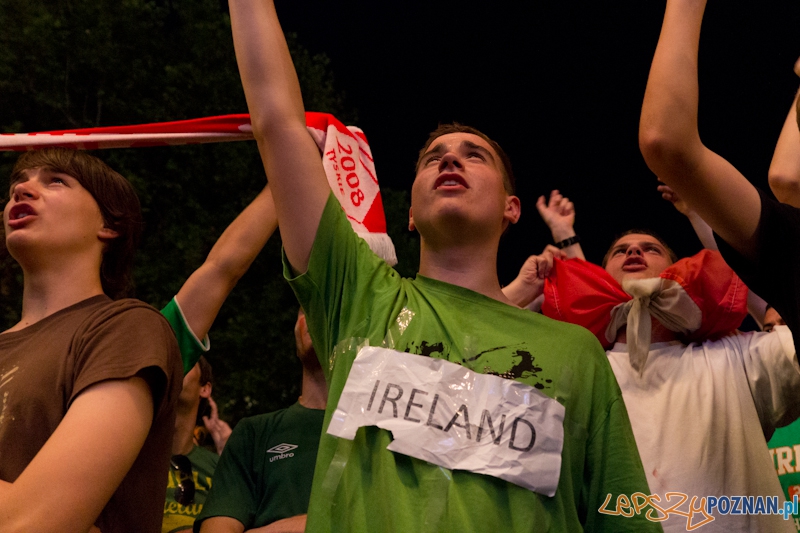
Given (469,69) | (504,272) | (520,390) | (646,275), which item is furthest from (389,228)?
(520,390)

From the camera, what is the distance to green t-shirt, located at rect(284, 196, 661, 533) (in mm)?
1792

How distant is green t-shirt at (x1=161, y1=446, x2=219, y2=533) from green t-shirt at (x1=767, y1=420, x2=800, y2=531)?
239 cm

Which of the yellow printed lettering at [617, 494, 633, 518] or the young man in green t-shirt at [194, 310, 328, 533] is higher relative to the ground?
the yellow printed lettering at [617, 494, 633, 518]

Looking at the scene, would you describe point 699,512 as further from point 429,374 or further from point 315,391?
point 315,391

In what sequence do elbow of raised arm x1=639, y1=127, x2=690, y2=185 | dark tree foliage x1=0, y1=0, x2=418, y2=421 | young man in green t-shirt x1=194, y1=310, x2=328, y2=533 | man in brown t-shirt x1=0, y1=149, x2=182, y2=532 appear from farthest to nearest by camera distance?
dark tree foliage x1=0, y1=0, x2=418, y2=421
young man in green t-shirt x1=194, y1=310, x2=328, y2=533
elbow of raised arm x1=639, y1=127, x2=690, y2=185
man in brown t-shirt x1=0, y1=149, x2=182, y2=532

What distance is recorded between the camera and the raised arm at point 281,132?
6.71 feet

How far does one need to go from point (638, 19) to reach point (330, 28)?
497 cm

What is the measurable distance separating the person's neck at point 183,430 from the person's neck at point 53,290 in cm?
165

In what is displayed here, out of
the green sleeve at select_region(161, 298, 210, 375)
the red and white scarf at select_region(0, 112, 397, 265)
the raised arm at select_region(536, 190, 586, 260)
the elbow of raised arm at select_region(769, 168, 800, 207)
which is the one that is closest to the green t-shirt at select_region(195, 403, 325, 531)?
the green sleeve at select_region(161, 298, 210, 375)

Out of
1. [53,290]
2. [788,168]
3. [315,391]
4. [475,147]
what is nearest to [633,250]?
[788,168]

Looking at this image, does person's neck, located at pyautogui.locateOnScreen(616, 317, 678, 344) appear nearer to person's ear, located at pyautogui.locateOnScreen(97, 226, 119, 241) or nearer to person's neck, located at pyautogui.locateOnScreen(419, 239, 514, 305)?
person's neck, located at pyautogui.locateOnScreen(419, 239, 514, 305)

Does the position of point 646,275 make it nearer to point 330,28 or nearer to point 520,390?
point 520,390

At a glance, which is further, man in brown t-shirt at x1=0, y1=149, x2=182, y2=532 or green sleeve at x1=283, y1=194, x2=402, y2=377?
green sleeve at x1=283, y1=194, x2=402, y2=377

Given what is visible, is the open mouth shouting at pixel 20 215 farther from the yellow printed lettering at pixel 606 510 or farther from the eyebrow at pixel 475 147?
the yellow printed lettering at pixel 606 510
